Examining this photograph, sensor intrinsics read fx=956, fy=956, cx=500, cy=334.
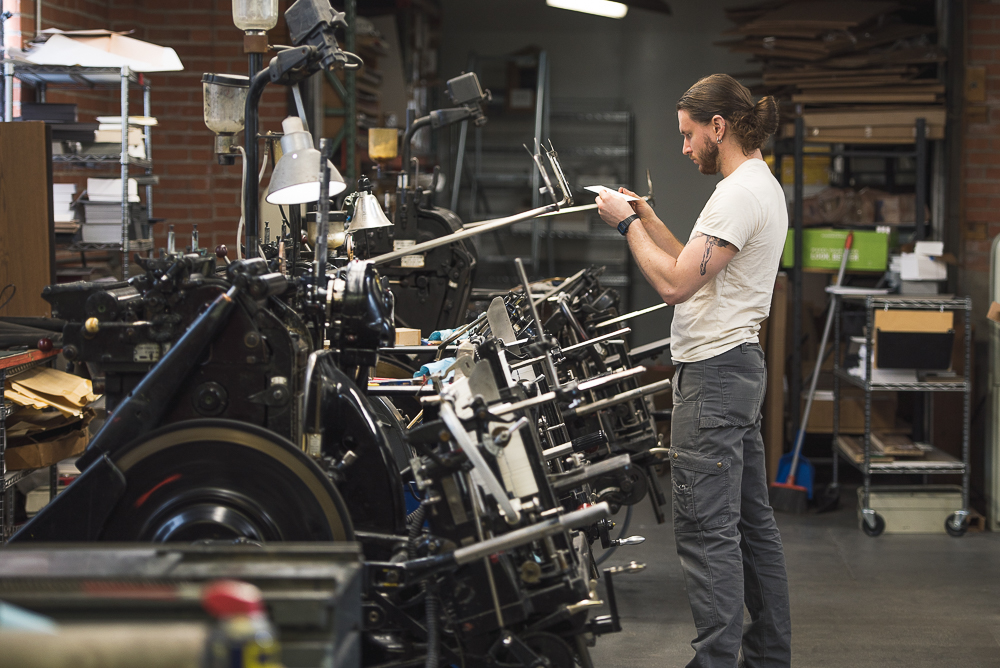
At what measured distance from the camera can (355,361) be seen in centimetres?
229

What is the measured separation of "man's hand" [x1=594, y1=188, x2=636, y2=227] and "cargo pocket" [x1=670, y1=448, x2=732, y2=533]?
640 mm

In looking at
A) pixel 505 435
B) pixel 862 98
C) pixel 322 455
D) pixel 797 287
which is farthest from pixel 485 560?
pixel 862 98

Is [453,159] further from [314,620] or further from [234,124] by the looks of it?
[314,620]

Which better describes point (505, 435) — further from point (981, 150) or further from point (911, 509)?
point (981, 150)

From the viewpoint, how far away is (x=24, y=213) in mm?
3453

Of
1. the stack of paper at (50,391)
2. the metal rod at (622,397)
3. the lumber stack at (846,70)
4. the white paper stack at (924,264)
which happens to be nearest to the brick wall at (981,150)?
the lumber stack at (846,70)

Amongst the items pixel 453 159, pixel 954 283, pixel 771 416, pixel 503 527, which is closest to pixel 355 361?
pixel 503 527

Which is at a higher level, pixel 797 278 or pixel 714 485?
pixel 797 278

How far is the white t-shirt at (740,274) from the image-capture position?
2.41 m

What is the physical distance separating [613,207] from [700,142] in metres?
0.31

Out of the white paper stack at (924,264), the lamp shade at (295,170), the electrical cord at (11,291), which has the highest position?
the lamp shade at (295,170)

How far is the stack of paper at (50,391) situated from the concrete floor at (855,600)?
6.24ft

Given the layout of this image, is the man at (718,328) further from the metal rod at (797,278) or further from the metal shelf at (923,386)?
the metal rod at (797,278)

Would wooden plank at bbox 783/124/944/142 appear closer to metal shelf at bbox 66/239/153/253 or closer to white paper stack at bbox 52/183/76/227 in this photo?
metal shelf at bbox 66/239/153/253
